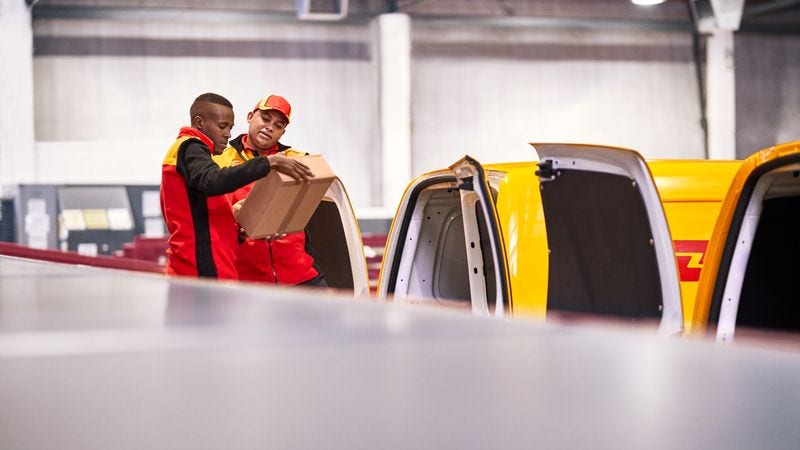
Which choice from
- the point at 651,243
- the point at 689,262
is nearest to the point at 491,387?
the point at 651,243

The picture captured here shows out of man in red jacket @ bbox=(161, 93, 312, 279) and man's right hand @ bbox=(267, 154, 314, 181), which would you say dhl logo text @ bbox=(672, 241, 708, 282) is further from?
man in red jacket @ bbox=(161, 93, 312, 279)

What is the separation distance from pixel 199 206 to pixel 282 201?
1.28 ft

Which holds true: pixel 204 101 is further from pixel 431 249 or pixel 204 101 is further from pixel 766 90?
pixel 766 90

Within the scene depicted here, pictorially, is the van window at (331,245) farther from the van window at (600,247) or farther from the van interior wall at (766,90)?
the van interior wall at (766,90)

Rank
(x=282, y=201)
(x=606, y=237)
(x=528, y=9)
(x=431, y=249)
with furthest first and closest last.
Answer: (x=528, y=9) < (x=431, y=249) < (x=282, y=201) < (x=606, y=237)

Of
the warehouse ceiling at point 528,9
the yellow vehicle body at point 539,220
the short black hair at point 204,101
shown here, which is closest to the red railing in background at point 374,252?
the warehouse ceiling at point 528,9

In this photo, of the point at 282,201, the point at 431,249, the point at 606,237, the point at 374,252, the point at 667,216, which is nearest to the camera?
the point at 606,237

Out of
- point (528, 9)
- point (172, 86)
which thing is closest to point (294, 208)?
point (172, 86)

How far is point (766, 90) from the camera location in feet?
63.9

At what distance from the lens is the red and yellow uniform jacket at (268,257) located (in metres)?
4.79

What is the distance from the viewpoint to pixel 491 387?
1.12 ft

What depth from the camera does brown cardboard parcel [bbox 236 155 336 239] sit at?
4.45 meters

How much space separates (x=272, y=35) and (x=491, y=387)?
1750cm

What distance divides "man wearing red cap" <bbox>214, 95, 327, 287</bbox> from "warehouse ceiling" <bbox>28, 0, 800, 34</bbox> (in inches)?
477
